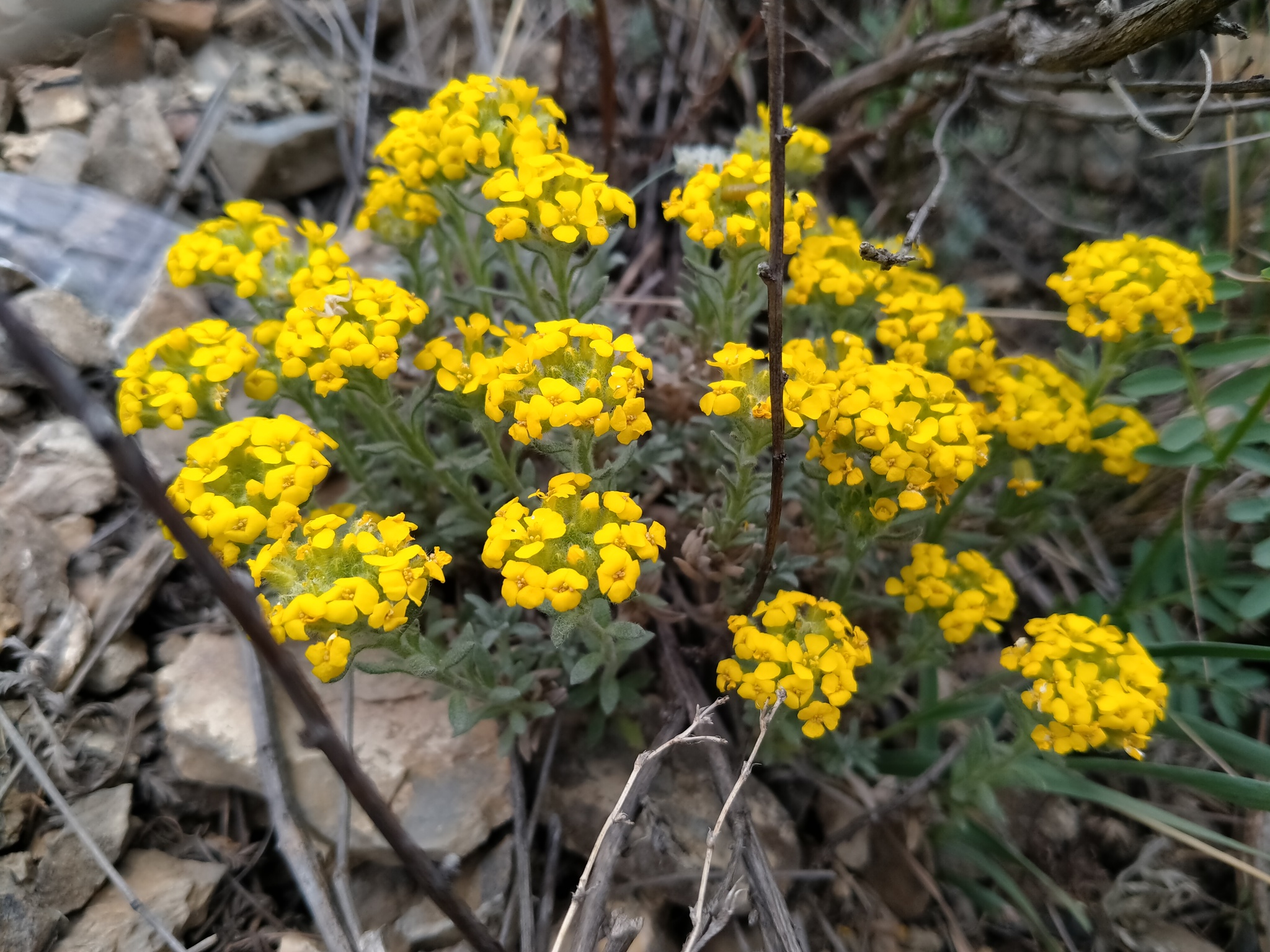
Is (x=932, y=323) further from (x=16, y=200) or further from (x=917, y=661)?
(x=16, y=200)

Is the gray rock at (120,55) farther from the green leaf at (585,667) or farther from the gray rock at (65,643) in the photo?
the green leaf at (585,667)

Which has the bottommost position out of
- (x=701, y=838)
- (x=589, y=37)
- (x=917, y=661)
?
(x=701, y=838)

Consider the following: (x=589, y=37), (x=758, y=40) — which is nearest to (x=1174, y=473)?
(x=758, y=40)

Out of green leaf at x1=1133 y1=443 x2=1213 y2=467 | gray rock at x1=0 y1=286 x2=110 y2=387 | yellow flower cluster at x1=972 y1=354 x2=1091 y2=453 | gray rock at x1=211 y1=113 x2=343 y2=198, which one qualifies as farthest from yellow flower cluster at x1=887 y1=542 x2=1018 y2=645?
gray rock at x1=211 y1=113 x2=343 y2=198

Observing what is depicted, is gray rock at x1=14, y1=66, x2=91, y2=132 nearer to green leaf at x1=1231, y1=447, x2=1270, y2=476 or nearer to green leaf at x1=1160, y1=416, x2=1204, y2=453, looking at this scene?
green leaf at x1=1160, y1=416, x2=1204, y2=453

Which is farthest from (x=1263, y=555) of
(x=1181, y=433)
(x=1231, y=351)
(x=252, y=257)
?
(x=252, y=257)

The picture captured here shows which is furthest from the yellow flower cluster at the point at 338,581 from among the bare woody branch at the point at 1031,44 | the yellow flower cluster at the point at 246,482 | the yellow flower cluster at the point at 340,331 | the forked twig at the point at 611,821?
the bare woody branch at the point at 1031,44
